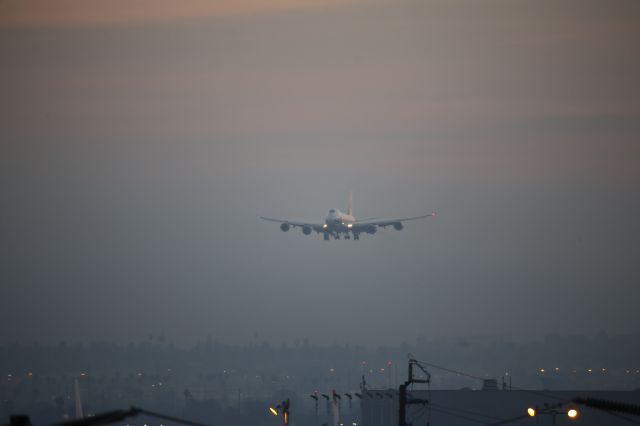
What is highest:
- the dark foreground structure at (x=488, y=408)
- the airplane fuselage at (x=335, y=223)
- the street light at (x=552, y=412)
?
the airplane fuselage at (x=335, y=223)

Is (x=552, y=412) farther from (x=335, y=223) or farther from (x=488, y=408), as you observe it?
(x=335, y=223)

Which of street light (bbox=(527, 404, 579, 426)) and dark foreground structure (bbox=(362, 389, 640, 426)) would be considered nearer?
street light (bbox=(527, 404, 579, 426))

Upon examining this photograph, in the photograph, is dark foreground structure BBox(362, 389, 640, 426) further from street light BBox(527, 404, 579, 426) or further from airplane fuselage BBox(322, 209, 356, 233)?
airplane fuselage BBox(322, 209, 356, 233)

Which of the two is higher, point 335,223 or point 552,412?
point 335,223

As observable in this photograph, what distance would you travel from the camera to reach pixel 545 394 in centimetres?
7006

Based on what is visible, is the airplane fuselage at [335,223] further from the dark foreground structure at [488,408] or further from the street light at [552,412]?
the street light at [552,412]

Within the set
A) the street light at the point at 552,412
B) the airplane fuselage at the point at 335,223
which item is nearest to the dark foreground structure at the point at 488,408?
the street light at the point at 552,412

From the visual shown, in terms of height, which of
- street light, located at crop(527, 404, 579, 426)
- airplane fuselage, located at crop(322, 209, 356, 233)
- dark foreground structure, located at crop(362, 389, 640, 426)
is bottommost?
dark foreground structure, located at crop(362, 389, 640, 426)

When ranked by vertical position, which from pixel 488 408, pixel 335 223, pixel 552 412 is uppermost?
pixel 335 223

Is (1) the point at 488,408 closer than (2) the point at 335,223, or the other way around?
(1) the point at 488,408

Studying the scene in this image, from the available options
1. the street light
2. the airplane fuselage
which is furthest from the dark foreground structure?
the airplane fuselage

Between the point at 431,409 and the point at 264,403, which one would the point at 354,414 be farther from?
the point at 431,409

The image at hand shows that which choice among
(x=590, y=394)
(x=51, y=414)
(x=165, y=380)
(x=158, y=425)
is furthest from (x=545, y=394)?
(x=165, y=380)

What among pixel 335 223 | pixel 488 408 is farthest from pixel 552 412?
pixel 335 223
